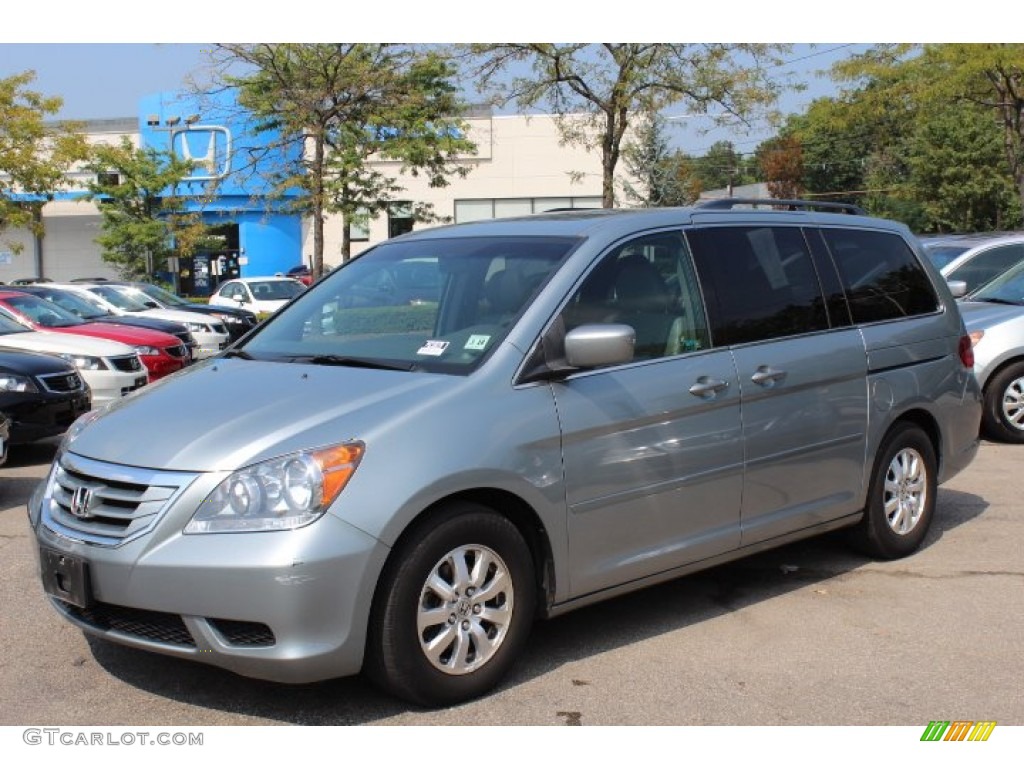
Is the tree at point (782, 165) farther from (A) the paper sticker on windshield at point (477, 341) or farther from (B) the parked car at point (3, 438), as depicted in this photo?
(A) the paper sticker on windshield at point (477, 341)

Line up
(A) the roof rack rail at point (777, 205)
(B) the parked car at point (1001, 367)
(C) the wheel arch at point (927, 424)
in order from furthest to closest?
(B) the parked car at point (1001, 367) < (C) the wheel arch at point (927, 424) < (A) the roof rack rail at point (777, 205)

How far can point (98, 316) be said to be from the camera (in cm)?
1591

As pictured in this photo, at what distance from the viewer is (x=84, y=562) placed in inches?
160

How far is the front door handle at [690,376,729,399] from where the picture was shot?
500 centimetres

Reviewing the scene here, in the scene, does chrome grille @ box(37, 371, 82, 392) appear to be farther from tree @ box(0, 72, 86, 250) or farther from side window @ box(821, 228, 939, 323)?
tree @ box(0, 72, 86, 250)

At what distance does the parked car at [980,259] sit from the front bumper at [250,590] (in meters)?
9.51

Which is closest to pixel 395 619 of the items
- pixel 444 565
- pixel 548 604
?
pixel 444 565

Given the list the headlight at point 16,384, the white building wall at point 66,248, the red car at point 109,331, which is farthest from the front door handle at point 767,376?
the white building wall at point 66,248

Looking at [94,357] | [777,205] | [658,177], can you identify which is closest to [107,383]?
[94,357]

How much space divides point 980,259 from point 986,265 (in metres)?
0.10

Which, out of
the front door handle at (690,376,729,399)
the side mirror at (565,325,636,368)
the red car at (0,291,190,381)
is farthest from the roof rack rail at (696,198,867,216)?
the red car at (0,291,190,381)

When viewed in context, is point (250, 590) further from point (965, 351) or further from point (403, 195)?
point (403, 195)
